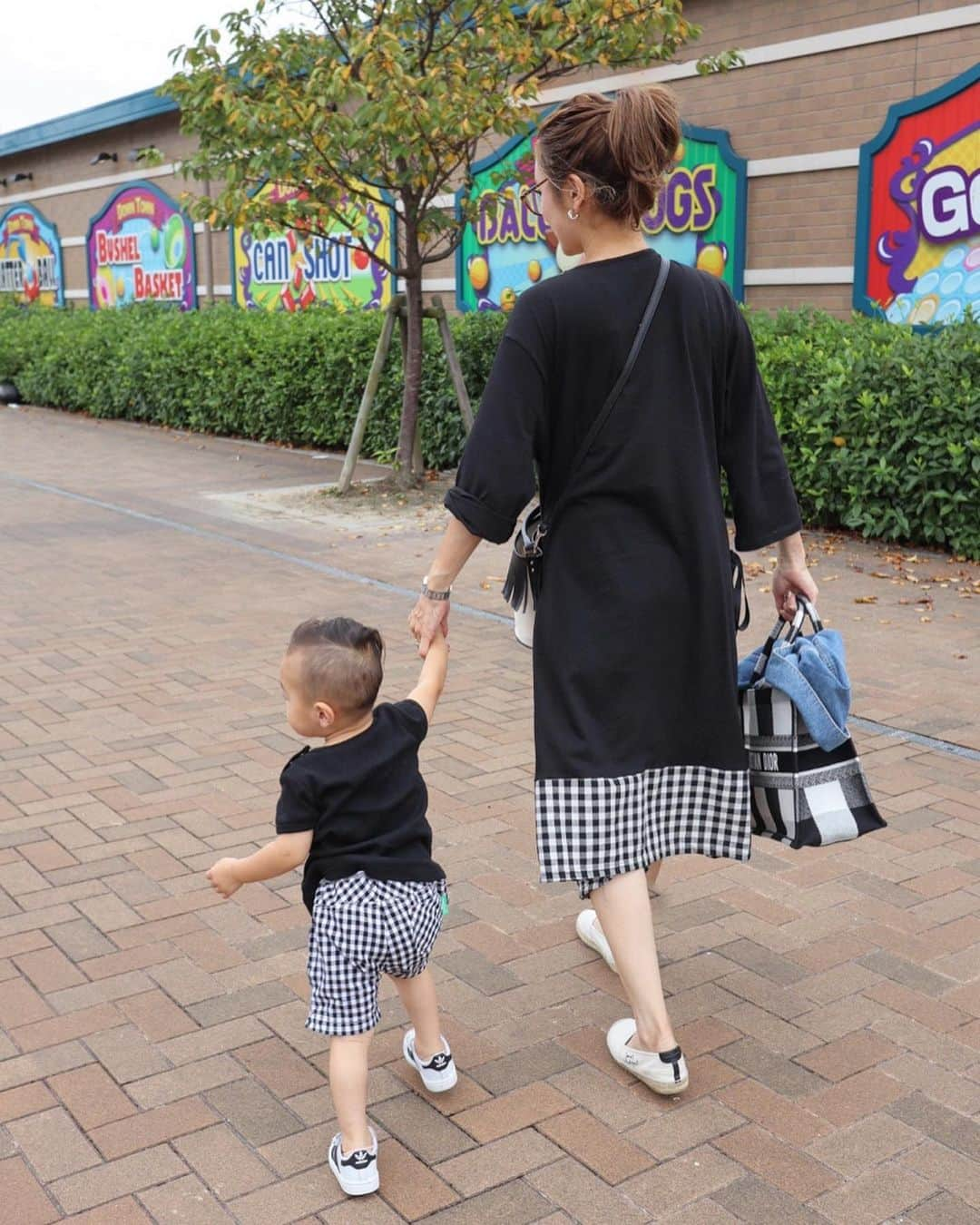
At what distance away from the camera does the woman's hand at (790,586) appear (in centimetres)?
302

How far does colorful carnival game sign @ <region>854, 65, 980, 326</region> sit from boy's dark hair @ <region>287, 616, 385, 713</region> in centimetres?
883

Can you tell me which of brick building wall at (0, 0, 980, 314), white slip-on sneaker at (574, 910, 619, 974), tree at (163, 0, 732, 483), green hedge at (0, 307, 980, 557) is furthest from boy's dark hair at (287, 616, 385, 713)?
brick building wall at (0, 0, 980, 314)

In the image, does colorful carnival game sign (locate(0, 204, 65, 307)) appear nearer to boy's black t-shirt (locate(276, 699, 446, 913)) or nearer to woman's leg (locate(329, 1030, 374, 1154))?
boy's black t-shirt (locate(276, 699, 446, 913))

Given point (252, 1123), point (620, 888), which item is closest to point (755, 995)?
point (620, 888)

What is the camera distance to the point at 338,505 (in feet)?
34.7

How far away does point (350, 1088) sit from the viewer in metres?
2.50

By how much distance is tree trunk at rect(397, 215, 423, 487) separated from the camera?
10516 millimetres

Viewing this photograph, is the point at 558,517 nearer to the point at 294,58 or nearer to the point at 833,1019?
the point at 833,1019

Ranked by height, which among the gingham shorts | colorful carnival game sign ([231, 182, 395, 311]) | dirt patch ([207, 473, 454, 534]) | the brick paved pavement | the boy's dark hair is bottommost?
the brick paved pavement

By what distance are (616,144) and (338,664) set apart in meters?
1.11


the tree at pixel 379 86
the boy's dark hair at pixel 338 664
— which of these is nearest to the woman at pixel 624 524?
the boy's dark hair at pixel 338 664

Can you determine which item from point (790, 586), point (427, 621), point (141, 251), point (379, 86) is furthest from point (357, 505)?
point (141, 251)

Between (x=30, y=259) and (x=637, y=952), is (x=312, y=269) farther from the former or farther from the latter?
(x=637, y=952)

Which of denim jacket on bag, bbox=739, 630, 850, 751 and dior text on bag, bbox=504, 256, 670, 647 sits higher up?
dior text on bag, bbox=504, 256, 670, 647
